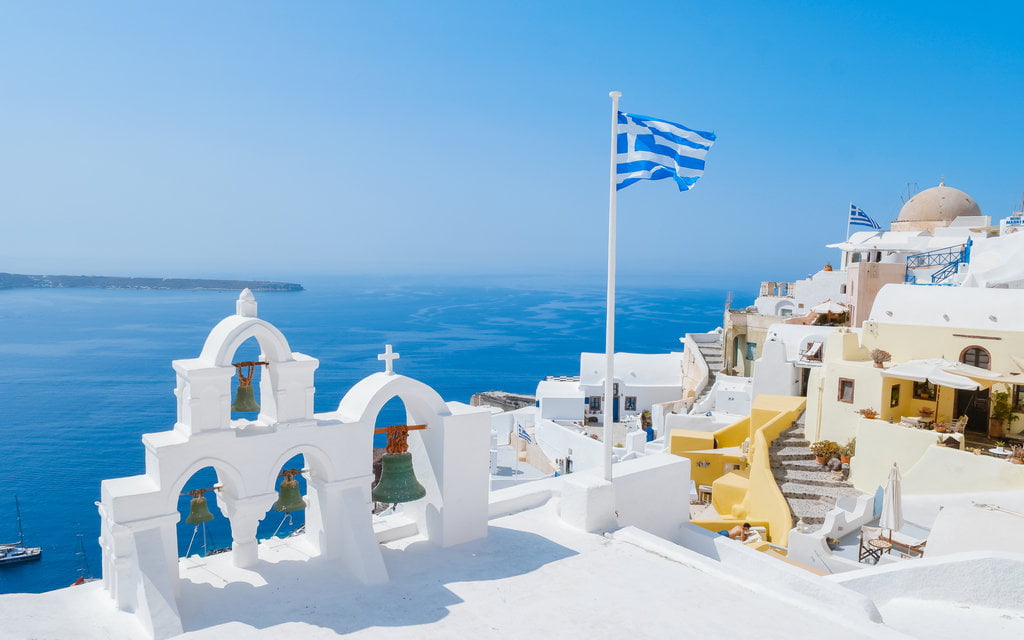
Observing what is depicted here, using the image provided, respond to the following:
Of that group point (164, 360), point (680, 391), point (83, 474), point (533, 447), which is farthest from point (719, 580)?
point (164, 360)

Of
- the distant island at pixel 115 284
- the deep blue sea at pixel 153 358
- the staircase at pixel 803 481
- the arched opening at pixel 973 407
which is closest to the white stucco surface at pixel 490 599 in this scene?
the staircase at pixel 803 481

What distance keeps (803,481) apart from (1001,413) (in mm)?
4409

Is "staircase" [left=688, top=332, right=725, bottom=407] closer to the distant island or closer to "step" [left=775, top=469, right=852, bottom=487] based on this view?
"step" [left=775, top=469, right=852, bottom=487]

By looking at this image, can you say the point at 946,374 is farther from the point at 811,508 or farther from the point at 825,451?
the point at 811,508

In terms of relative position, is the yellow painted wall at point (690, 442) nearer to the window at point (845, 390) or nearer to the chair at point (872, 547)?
the window at point (845, 390)

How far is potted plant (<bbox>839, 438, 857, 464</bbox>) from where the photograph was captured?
15594mm

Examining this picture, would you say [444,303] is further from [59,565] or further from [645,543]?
[645,543]

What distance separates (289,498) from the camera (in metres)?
6.35

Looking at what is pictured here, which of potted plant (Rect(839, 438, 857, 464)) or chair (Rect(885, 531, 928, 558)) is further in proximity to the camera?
potted plant (Rect(839, 438, 857, 464))

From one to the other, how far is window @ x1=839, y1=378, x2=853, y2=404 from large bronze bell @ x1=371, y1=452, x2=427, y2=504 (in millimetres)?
12927

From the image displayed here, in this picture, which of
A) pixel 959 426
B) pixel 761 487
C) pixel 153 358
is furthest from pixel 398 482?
pixel 153 358

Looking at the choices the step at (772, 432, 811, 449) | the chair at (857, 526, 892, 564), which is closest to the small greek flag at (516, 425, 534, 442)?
the step at (772, 432, 811, 449)

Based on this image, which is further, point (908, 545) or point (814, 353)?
point (814, 353)

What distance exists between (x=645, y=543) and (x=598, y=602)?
1267mm
